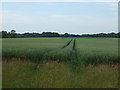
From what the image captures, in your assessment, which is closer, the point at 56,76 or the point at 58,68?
the point at 56,76

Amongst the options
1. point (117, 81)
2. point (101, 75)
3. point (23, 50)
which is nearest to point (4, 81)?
point (23, 50)

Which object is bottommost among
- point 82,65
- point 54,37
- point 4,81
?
point 4,81

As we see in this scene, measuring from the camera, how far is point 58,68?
584 cm

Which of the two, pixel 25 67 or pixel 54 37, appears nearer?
pixel 25 67

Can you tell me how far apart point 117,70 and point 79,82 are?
1250mm

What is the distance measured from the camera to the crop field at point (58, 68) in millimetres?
5293

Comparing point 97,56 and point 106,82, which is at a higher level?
point 97,56

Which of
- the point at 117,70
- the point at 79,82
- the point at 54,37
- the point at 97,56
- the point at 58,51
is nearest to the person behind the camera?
the point at 79,82

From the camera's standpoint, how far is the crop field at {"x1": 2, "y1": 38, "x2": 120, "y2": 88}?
17.4ft

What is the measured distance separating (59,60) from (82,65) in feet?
2.77

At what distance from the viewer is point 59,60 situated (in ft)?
21.2

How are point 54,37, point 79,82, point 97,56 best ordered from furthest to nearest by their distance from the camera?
point 54,37 < point 97,56 < point 79,82

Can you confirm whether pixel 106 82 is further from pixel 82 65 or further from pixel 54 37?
pixel 54 37

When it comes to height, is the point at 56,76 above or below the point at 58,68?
below
